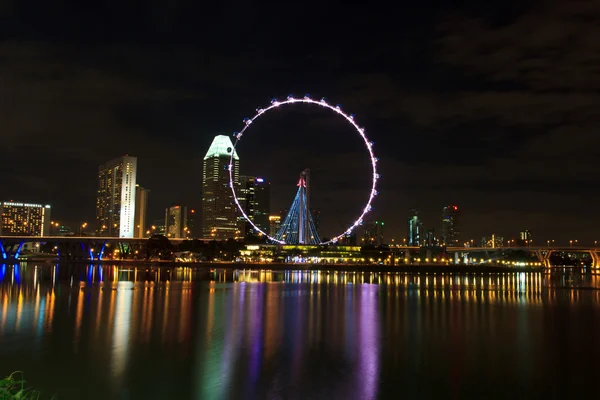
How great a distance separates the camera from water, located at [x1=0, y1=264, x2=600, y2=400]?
15969 millimetres

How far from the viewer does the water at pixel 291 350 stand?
15969 millimetres

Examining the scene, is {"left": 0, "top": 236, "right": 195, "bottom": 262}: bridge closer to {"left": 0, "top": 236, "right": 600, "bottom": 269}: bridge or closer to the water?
{"left": 0, "top": 236, "right": 600, "bottom": 269}: bridge

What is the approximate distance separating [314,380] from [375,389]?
1.94 metres

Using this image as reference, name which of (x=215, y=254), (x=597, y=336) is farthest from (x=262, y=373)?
(x=215, y=254)

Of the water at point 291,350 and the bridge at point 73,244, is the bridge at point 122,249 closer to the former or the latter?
the bridge at point 73,244

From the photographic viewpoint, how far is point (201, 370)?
17.3 m

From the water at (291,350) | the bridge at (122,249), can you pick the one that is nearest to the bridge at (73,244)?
the bridge at (122,249)

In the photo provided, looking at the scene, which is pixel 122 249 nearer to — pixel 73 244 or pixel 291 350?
pixel 73 244

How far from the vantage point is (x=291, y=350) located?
21016 mm

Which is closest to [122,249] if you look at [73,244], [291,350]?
[73,244]

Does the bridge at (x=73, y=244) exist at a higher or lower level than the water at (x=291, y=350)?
higher

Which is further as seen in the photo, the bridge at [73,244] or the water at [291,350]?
the bridge at [73,244]

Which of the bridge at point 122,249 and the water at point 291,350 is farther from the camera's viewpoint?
the bridge at point 122,249

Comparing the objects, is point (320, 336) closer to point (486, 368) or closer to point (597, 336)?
point (486, 368)
